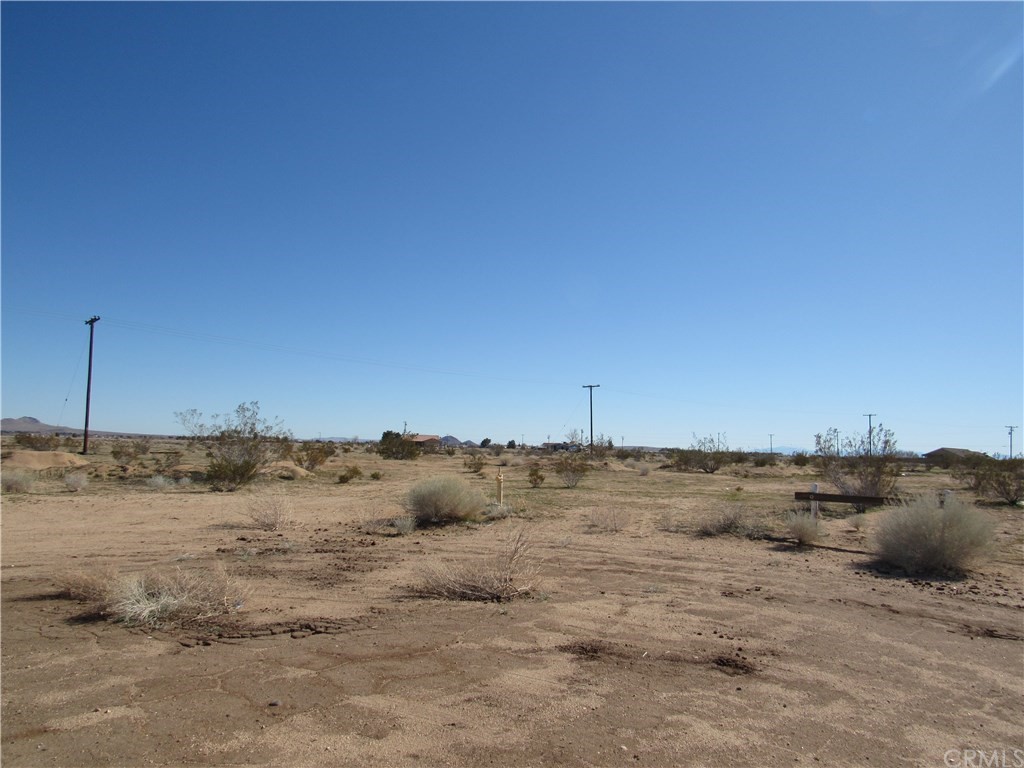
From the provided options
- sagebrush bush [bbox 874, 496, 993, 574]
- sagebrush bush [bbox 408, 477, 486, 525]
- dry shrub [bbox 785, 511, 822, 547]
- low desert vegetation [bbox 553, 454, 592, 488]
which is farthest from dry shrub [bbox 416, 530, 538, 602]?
low desert vegetation [bbox 553, 454, 592, 488]

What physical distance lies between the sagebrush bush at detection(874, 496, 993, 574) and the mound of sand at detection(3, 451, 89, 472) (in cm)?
3394

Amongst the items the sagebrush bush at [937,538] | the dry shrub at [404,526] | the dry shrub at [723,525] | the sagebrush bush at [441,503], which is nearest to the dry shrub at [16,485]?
the sagebrush bush at [441,503]

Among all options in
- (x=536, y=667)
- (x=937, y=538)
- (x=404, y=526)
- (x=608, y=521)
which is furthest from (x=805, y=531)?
(x=536, y=667)

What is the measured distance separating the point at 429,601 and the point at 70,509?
14.7 metres

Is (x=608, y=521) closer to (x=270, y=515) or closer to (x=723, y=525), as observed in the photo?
(x=723, y=525)

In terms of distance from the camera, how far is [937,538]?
11375 mm

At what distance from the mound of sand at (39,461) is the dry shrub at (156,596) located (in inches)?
1068

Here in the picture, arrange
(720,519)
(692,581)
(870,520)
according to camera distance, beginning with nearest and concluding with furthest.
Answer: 1. (692,581)
2. (720,519)
3. (870,520)

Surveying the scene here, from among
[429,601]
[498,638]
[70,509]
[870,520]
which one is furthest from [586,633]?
[70,509]

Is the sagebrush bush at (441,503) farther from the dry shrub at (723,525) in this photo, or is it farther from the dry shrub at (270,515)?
the dry shrub at (723,525)

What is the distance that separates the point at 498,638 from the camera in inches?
277

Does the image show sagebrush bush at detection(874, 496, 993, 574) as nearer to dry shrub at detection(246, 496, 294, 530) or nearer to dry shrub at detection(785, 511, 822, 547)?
dry shrub at detection(785, 511, 822, 547)

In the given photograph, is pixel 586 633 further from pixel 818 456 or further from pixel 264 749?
pixel 818 456

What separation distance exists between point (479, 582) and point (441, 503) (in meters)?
7.69
